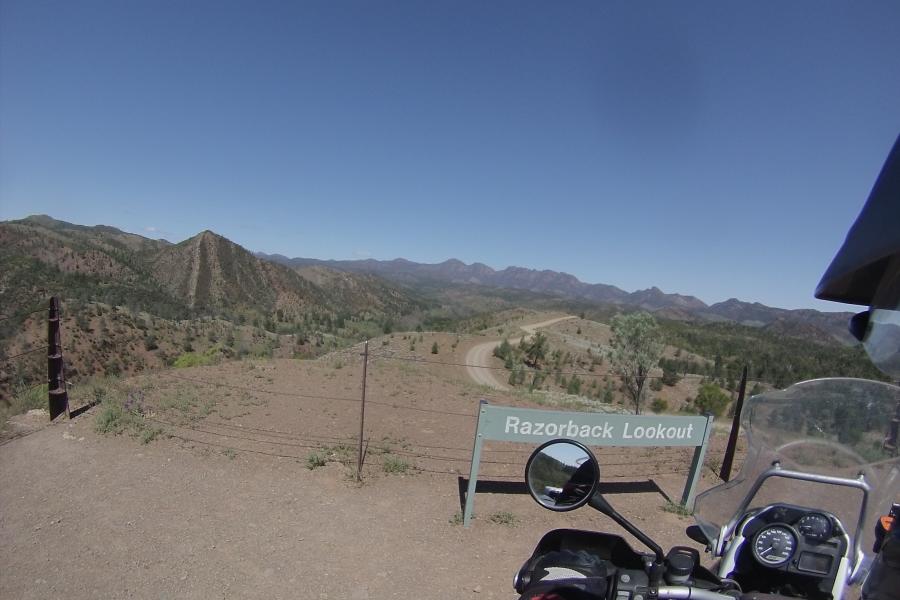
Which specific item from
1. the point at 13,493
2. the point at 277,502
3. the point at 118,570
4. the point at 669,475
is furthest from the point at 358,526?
the point at 669,475

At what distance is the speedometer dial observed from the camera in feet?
6.54

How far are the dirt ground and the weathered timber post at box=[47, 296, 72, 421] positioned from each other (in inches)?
17.9

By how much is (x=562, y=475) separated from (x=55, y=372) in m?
9.45

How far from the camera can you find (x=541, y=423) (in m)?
5.66

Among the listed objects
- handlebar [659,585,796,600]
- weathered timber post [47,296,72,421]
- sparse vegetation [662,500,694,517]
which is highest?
handlebar [659,585,796,600]

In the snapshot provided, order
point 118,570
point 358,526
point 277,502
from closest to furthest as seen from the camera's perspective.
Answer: point 118,570, point 358,526, point 277,502

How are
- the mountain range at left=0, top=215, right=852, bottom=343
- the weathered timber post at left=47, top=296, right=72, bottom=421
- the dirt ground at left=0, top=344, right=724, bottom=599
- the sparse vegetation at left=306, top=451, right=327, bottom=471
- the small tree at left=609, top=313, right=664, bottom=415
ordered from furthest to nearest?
1. the mountain range at left=0, top=215, right=852, bottom=343
2. the small tree at left=609, top=313, right=664, bottom=415
3. the weathered timber post at left=47, top=296, right=72, bottom=421
4. the sparse vegetation at left=306, top=451, right=327, bottom=471
5. the dirt ground at left=0, top=344, right=724, bottom=599

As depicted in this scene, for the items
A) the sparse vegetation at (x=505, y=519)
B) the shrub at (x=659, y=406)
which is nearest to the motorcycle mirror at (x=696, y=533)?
the sparse vegetation at (x=505, y=519)

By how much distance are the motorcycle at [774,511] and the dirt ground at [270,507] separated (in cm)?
306

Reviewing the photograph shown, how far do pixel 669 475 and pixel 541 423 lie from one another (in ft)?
12.7

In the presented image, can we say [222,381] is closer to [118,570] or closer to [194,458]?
[194,458]

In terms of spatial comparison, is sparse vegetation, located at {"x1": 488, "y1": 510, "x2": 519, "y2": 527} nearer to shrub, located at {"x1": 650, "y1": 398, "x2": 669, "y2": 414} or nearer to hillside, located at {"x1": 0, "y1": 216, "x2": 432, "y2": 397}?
hillside, located at {"x1": 0, "y1": 216, "x2": 432, "y2": 397}

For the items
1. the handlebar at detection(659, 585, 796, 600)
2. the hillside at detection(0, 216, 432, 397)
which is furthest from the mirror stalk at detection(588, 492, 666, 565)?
the hillside at detection(0, 216, 432, 397)

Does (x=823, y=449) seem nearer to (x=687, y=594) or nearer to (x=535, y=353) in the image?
(x=687, y=594)
